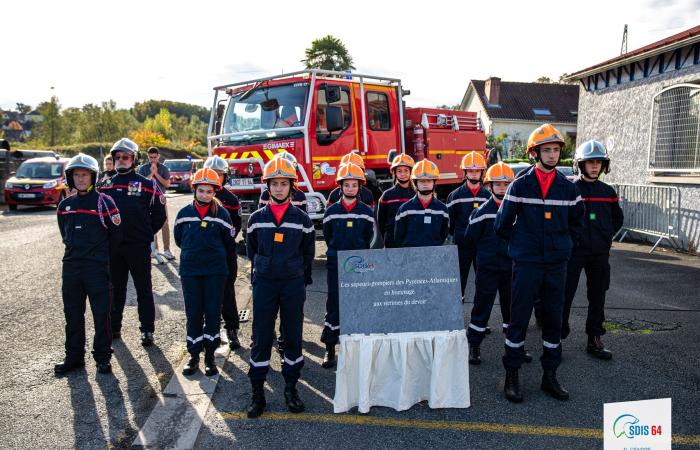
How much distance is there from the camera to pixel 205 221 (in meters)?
4.92

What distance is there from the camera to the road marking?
3785mm

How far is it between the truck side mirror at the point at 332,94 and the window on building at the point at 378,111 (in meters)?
0.88

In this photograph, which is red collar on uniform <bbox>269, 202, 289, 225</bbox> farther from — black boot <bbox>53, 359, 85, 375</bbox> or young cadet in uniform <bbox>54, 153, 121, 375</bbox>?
black boot <bbox>53, 359, 85, 375</bbox>

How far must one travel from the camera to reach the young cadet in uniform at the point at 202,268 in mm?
4855

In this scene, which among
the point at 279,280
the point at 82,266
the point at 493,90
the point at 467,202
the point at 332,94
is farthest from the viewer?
the point at 493,90

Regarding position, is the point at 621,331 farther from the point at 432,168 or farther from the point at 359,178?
the point at 359,178

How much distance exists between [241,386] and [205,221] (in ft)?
4.98

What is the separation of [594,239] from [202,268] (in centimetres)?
382

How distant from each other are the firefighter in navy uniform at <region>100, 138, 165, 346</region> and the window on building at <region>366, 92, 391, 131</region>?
4.77m

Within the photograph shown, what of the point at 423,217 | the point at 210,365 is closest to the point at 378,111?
the point at 423,217

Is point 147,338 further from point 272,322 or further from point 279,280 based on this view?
point 279,280

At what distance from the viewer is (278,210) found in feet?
14.4

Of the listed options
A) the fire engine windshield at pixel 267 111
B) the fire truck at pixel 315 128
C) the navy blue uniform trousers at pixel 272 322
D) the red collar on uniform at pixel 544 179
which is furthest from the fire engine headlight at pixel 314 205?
the red collar on uniform at pixel 544 179

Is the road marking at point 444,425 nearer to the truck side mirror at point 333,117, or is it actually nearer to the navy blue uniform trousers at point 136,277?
the navy blue uniform trousers at point 136,277
